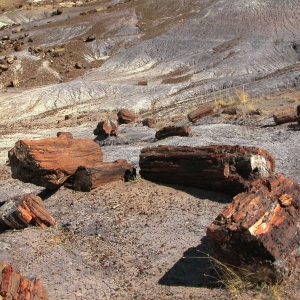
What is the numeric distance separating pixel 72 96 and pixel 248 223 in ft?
76.5

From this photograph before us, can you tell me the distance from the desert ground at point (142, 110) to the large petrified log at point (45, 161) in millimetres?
340

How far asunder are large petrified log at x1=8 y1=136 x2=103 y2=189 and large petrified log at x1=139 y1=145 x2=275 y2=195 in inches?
60.8

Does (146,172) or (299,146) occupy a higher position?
(146,172)

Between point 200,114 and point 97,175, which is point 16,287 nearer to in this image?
point 97,175

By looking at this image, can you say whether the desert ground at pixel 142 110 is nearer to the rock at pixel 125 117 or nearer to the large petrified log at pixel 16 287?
the large petrified log at pixel 16 287

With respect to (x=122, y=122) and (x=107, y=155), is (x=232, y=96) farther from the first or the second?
(x=107, y=155)

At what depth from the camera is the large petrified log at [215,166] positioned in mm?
Result: 7645

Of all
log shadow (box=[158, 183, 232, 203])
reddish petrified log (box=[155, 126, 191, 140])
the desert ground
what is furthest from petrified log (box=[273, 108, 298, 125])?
log shadow (box=[158, 183, 232, 203])

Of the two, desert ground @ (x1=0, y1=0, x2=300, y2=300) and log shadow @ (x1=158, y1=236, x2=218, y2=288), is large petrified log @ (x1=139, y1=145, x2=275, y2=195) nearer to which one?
desert ground @ (x1=0, y1=0, x2=300, y2=300)

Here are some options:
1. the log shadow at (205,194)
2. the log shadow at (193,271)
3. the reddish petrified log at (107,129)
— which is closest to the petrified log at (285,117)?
the reddish petrified log at (107,129)

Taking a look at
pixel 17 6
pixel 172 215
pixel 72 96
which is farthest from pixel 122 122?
pixel 17 6

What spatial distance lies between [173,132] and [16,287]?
30.2 ft

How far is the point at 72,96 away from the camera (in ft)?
90.2

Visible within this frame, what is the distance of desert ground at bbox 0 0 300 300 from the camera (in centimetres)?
591
